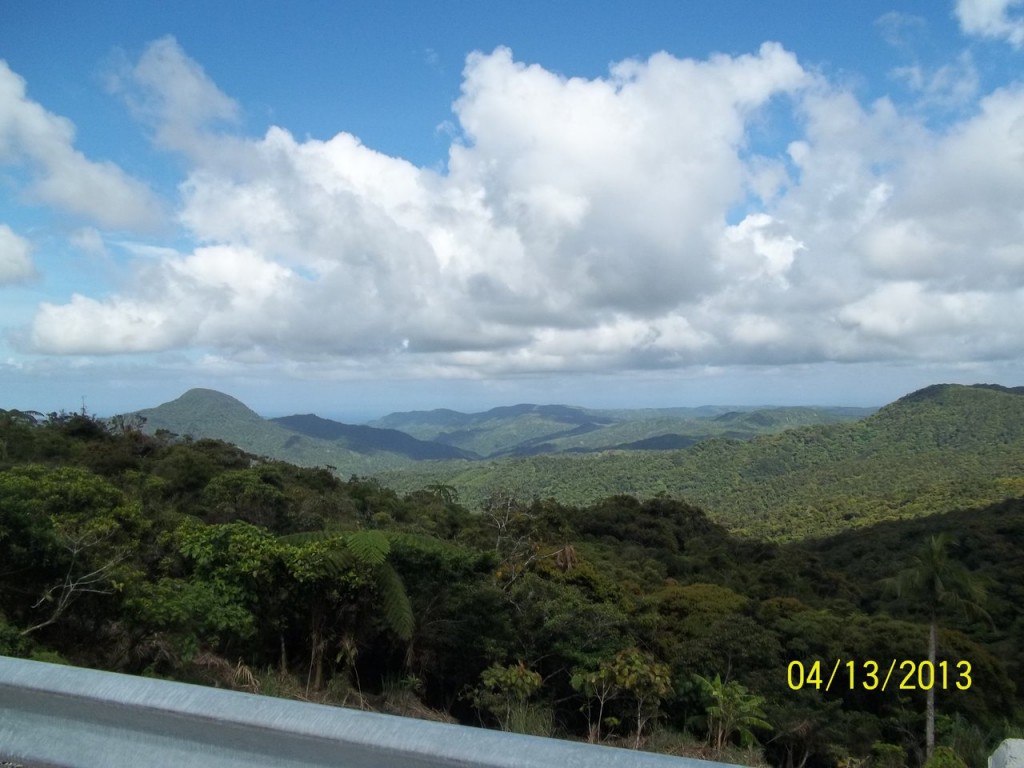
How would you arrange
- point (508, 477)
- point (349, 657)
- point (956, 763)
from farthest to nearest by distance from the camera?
point (508, 477) < point (349, 657) < point (956, 763)

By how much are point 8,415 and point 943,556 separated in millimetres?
28792

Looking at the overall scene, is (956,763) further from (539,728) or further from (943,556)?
(943,556)

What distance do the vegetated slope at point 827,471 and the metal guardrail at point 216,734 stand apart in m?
67.8

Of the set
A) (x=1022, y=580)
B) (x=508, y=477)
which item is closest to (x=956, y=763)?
(x=1022, y=580)

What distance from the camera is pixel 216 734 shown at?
92.7 inches

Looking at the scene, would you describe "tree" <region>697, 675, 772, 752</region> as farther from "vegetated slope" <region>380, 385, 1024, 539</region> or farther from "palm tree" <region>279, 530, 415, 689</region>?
"vegetated slope" <region>380, 385, 1024, 539</region>

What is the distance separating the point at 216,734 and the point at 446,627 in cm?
763

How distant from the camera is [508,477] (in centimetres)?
12350

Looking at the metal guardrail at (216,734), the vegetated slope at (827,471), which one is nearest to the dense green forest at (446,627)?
the metal guardrail at (216,734)

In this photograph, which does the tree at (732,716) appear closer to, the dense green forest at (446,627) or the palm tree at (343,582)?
the dense green forest at (446,627)

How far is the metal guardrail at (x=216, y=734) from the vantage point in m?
2.10
